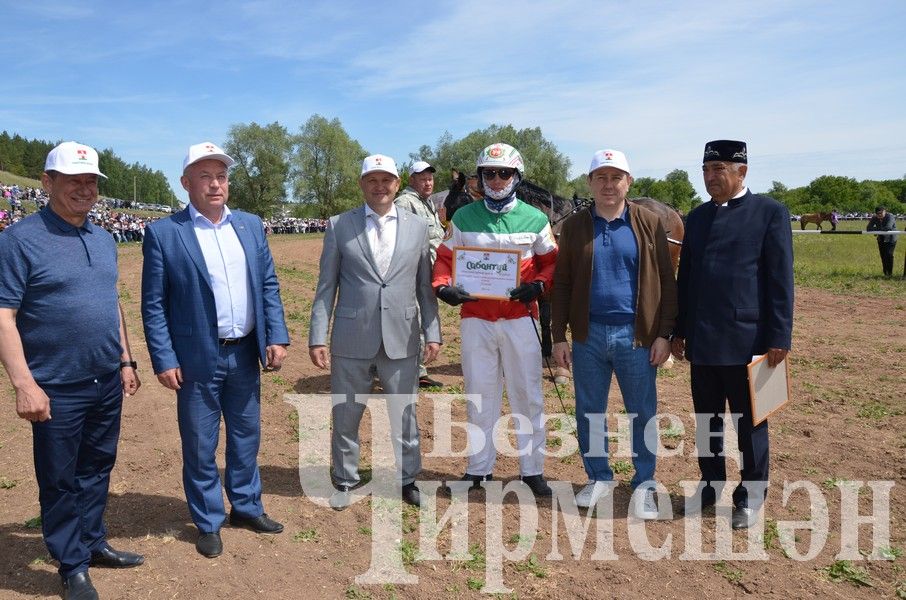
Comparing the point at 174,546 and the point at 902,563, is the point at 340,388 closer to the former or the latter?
the point at 174,546

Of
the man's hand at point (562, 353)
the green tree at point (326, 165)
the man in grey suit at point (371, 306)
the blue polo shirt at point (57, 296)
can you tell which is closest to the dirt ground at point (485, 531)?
the man in grey suit at point (371, 306)

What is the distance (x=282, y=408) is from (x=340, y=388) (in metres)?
2.53

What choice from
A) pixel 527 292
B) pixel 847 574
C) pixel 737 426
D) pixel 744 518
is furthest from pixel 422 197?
pixel 847 574

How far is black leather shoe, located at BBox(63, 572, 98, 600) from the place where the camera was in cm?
341

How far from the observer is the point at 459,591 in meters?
3.62

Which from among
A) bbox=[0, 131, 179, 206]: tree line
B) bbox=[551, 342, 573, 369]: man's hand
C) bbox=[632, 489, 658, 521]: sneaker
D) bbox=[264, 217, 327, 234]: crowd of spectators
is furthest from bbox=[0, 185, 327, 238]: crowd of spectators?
bbox=[0, 131, 179, 206]: tree line

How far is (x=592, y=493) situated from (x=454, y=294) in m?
1.68

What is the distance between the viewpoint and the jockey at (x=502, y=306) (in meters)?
4.50

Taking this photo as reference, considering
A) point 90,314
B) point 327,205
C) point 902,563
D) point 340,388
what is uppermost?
point 327,205

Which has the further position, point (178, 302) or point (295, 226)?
point (295, 226)

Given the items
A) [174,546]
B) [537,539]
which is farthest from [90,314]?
[537,539]

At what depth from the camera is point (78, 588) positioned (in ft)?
11.2

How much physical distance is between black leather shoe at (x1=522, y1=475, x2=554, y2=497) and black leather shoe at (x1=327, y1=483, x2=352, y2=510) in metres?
1.28

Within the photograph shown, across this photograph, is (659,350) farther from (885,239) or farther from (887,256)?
(885,239)
